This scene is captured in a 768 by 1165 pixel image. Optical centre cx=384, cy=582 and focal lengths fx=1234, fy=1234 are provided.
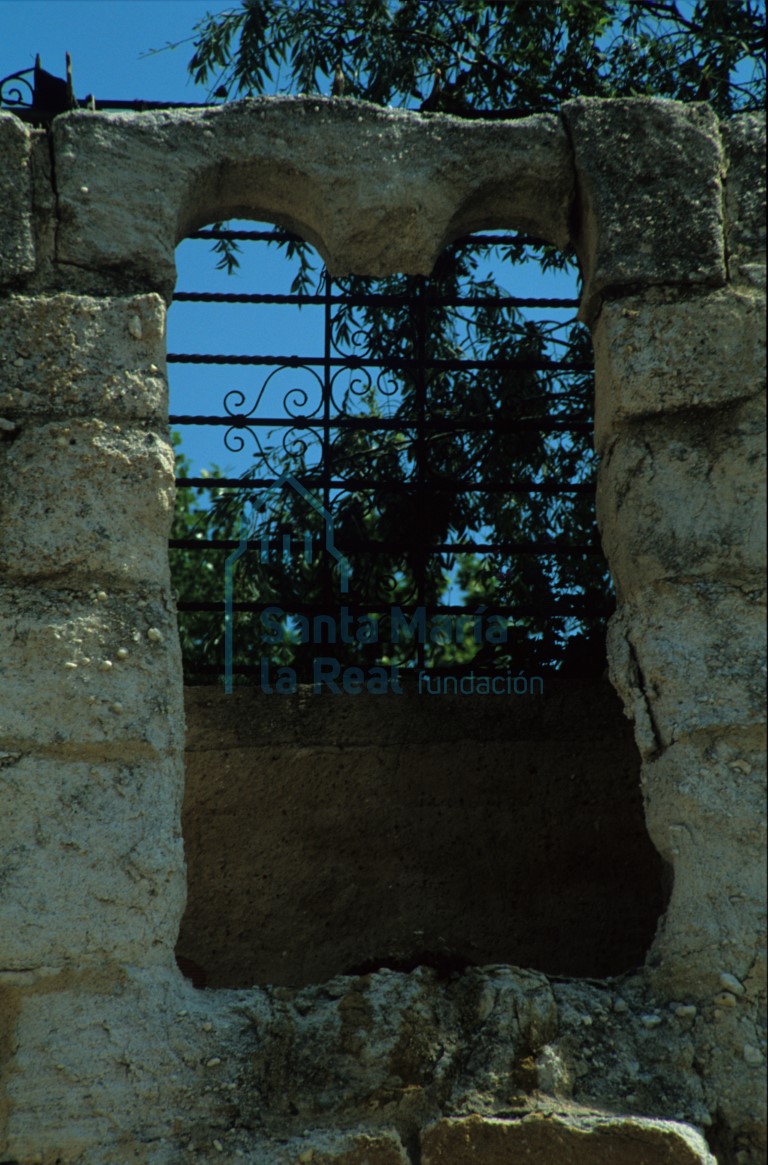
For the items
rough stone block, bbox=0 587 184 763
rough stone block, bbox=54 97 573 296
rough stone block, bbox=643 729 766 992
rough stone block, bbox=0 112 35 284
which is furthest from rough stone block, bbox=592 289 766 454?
rough stone block, bbox=0 112 35 284

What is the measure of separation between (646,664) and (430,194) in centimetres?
125

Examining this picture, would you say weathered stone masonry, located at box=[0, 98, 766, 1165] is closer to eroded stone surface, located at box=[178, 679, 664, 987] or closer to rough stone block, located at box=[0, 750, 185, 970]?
rough stone block, located at box=[0, 750, 185, 970]

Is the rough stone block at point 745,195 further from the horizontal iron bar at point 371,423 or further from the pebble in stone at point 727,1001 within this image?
the pebble in stone at point 727,1001

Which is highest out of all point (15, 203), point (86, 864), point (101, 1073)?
point (15, 203)

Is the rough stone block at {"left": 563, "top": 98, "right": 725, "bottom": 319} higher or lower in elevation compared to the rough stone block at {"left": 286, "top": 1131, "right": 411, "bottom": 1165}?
higher

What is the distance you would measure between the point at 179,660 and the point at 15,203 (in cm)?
115

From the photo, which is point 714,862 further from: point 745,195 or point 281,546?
point 281,546

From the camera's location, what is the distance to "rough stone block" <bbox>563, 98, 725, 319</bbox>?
295 cm

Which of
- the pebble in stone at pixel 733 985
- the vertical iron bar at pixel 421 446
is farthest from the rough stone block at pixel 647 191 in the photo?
the pebble in stone at pixel 733 985

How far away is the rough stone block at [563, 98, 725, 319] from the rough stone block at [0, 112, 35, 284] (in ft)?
4.37

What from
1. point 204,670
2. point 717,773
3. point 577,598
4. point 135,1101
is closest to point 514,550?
point 577,598

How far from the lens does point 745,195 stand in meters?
3.01

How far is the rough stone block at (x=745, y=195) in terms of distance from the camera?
2963mm

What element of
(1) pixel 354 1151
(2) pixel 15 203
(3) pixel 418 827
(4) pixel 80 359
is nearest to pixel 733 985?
(1) pixel 354 1151
